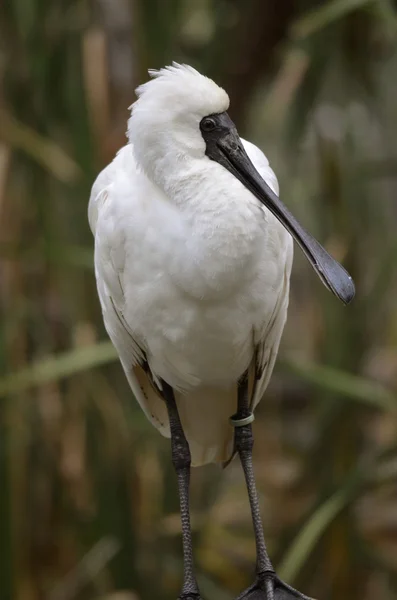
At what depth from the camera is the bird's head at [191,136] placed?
4.69 feet

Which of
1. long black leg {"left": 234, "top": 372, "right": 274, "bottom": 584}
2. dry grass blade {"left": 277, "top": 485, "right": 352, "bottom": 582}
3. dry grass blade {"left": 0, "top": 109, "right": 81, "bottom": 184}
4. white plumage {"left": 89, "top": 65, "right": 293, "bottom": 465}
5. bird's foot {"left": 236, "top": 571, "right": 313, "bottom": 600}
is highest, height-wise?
white plumage {"left": 89, "top": 65, "right": 293, "bottom": 465}

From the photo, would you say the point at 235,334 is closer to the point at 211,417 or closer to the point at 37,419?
the point at 211,417

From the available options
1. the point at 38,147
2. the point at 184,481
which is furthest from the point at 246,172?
the point at 38,147

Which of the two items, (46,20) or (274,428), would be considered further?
(274,428)

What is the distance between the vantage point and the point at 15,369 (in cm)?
228

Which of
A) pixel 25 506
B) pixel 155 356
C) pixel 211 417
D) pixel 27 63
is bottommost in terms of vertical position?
pixel 25 506

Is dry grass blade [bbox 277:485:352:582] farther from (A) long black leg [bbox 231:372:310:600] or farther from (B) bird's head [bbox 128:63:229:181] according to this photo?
(B) bird's head [bbox 128:63:229:181]

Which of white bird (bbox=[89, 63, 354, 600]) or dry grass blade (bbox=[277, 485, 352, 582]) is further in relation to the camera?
dry grass blade (bbox=[277, 485, 352, 582])

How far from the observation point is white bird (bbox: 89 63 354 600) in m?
1.42

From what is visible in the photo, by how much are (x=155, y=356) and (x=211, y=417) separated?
0.22 m

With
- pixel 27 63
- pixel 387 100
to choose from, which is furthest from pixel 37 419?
pixel 387 100

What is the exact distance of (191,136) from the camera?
57.3 inches

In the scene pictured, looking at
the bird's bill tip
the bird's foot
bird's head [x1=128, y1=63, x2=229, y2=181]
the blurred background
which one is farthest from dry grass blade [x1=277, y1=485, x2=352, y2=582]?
bird's head [x1=128, y1=63, x2=229, y2=181]

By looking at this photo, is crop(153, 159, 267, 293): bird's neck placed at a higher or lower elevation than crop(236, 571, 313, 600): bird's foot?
higher
